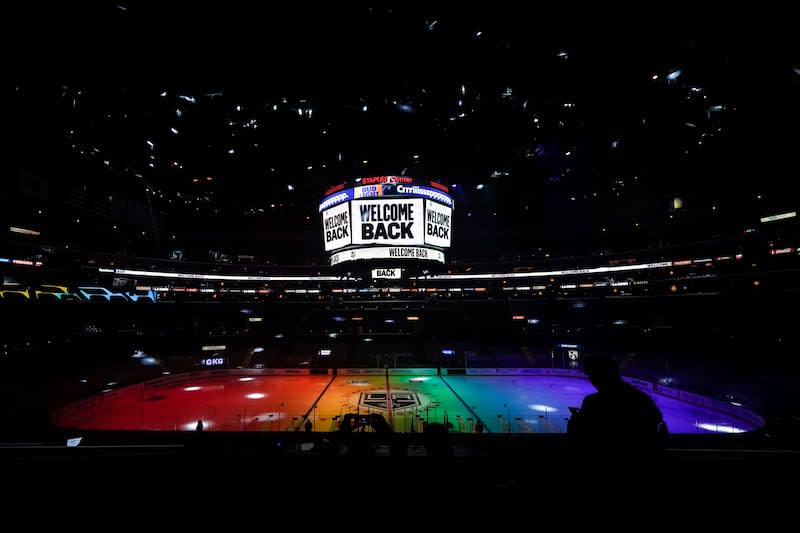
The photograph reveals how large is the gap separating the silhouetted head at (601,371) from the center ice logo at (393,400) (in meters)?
18.5

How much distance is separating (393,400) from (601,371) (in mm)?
20894

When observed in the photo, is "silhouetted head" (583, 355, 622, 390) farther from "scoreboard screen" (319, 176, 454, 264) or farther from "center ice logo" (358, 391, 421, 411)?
"center ice logo" (358, 391, 421, 411)

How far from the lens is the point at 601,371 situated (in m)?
2.65

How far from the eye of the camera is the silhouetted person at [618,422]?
2.15 m

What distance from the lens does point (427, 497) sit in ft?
5.60

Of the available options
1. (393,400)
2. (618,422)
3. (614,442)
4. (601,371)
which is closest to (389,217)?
(601,371)

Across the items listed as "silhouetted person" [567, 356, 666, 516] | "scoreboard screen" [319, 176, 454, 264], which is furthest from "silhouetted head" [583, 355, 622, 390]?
"scoreboard screen" [319, 176, 454, 264]

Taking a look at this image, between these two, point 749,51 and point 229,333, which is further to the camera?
point 229,333

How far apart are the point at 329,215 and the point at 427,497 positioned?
12042 millimetres

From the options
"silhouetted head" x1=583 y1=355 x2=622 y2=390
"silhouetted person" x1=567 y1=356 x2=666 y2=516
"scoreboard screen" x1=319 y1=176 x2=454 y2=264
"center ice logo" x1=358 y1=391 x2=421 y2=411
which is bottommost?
"center ice logo" x1=358 y1=391 x2=421 y2=411

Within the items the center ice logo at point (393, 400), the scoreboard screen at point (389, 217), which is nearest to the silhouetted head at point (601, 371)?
the scoreboard screen at point (389, 217)

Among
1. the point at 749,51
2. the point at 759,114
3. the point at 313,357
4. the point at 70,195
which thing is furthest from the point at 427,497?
the point at 313,357

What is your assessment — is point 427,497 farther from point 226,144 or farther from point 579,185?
point 579,185

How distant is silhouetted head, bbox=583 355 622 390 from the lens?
2533mm
